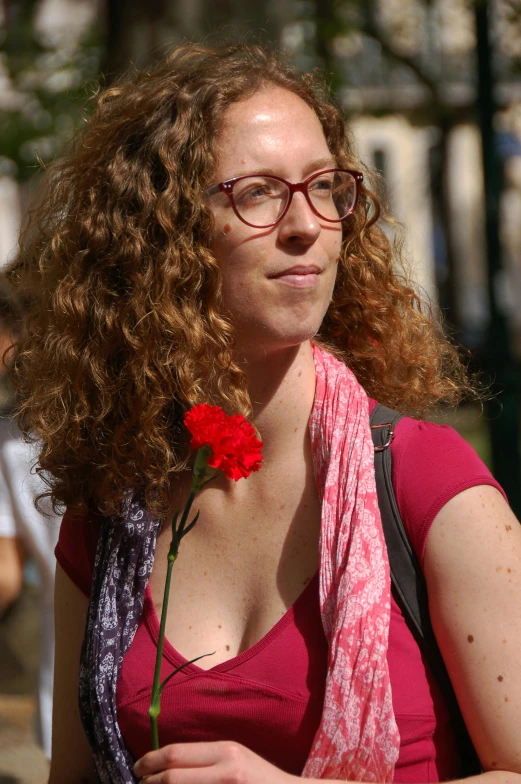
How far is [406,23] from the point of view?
9.56 m

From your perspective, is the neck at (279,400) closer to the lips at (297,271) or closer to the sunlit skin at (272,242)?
the sunlit skin at (272,242)

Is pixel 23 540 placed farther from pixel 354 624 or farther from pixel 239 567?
pixel 354 624

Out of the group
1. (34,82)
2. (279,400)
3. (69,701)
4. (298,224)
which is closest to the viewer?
(298,224)

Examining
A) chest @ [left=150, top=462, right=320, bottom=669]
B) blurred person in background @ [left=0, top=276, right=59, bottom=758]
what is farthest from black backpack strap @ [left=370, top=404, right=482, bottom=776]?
blurred person in background @ [left=0, top=276, right=59, bottom=758]

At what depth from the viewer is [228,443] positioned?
1392mm

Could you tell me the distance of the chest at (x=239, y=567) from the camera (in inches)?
75.3

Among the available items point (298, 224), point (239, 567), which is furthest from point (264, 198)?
point (239, 567)

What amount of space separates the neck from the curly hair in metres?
0.05

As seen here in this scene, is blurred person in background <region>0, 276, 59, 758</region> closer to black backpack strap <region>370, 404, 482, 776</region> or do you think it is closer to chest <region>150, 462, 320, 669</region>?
chest <region>150, 462, 320, 669</region>

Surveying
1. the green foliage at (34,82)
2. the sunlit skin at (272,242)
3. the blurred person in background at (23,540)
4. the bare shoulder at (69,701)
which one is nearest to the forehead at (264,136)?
the sunlit skin at (272,242)

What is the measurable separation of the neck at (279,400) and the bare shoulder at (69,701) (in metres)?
0.54

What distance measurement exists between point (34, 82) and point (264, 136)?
19.5 feet

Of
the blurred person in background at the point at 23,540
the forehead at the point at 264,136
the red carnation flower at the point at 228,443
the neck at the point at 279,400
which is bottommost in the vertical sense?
the blurred person in background at the point at 23,540

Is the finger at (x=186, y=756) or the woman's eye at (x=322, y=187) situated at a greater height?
the woman's eye at (x=322, y=187)
